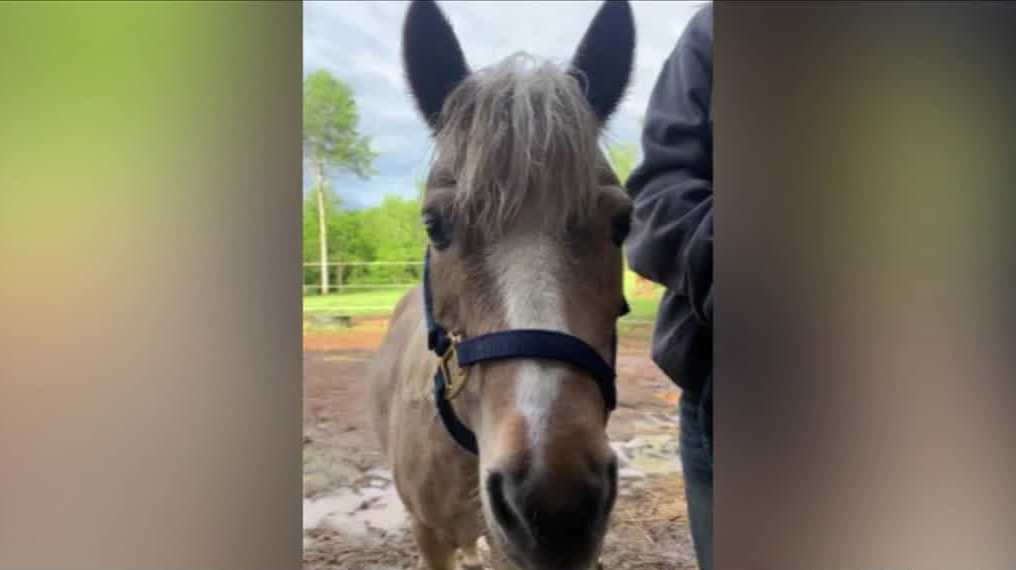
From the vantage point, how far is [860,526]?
65.9 inches

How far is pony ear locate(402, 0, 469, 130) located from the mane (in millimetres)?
22

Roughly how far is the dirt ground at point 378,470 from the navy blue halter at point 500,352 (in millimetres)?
56

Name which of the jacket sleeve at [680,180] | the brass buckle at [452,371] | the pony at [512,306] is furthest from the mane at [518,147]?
the brass buckle at [452,371]

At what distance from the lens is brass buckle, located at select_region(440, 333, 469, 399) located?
141 cm

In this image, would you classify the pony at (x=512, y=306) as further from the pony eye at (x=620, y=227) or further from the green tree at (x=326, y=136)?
the green tree at (x=326, y=136)

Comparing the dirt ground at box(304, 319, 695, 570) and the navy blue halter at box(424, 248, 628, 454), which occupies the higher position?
the navy blue halter at box(424, 248, 628, 454)

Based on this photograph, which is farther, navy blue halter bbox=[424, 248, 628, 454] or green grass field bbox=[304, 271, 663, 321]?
green grass field bbox=[304, 271, 663, 321]

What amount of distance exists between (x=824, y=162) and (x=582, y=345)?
68cm

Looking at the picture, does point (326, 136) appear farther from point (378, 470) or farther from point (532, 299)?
point (378, 470)

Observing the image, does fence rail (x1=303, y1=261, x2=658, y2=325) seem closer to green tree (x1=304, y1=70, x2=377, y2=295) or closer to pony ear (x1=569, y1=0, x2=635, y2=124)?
green tree (x1=304, y1=70, x2=377, y2=295)

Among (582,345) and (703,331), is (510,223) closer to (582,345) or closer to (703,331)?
(582,345)

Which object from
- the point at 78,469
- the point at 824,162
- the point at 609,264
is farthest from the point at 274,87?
the point at 824,162

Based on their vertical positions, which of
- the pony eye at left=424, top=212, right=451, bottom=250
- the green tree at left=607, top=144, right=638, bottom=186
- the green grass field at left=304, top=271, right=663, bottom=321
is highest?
the green tree at left=607, top=144, right=638, bottom=186

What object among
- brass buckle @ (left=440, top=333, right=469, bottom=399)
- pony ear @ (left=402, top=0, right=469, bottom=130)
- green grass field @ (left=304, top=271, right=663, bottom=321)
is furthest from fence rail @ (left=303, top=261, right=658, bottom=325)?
pony ear @ (left=402, top=0, right=469, bottom=130)
